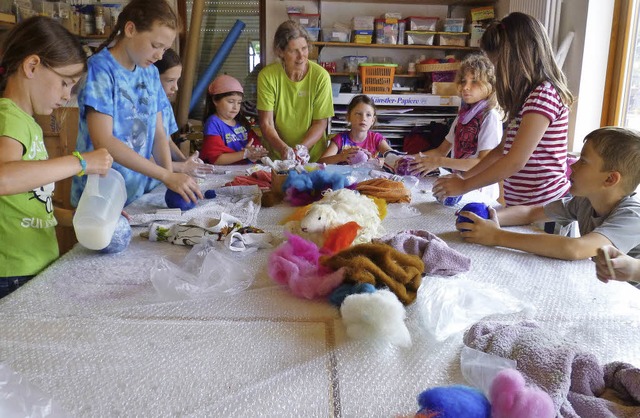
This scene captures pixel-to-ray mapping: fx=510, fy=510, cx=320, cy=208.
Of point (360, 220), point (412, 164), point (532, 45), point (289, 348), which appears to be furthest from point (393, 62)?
point (289, 348)

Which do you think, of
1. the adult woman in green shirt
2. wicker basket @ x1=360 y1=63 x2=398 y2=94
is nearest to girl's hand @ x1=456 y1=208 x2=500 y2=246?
the adult woman in green shirt

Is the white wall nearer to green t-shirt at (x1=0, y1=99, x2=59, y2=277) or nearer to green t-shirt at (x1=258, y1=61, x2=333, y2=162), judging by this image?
green t-shirt at (x1=258, y1=61, x2=333, y2=162)

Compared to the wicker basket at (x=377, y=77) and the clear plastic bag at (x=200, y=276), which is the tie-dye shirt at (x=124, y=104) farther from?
the wicker basket at (x=377, y=77)

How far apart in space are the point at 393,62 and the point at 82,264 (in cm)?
376

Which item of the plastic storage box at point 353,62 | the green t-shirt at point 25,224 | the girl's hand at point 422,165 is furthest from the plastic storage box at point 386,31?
the green t-shirt at point 25,224

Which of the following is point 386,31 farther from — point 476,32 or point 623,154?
point 623,154

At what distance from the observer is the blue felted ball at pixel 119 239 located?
1.21 metres

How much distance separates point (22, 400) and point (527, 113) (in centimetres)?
146

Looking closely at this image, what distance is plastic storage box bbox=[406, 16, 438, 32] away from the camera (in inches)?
166

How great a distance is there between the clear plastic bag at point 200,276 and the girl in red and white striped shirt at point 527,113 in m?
0.83

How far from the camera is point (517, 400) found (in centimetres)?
60

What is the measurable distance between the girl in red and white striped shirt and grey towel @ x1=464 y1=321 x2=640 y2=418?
35.0 inches

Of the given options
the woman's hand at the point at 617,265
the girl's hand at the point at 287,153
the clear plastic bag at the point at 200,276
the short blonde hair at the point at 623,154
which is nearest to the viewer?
the woman's hand at the point at 617,265

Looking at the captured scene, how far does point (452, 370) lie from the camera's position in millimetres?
755
